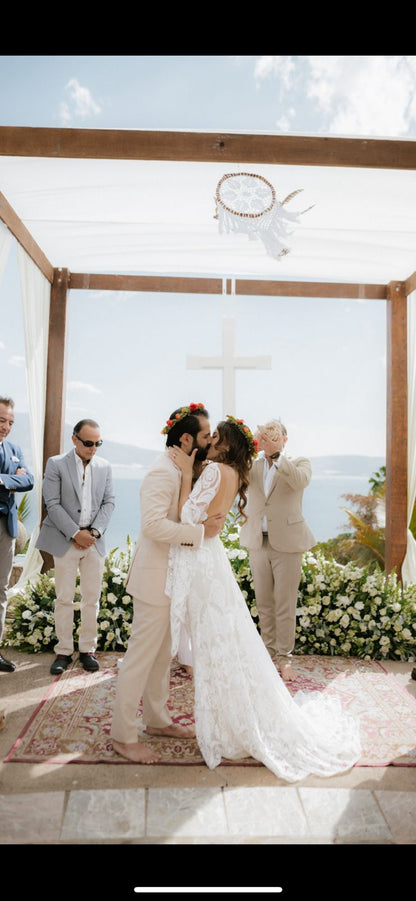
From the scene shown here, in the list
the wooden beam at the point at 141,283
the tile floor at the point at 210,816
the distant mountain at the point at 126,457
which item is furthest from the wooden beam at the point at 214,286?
the distant mountain at the point at 126,457

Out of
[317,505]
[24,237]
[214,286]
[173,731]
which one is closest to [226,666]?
[173,731]

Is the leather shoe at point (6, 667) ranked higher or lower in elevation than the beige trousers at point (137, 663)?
lower

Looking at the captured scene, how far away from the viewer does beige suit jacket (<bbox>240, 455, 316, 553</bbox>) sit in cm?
462

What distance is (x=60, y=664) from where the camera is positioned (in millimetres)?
4453

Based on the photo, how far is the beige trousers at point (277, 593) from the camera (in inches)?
183

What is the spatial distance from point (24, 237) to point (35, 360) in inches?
47.5

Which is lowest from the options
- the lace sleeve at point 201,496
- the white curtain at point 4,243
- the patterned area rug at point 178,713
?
the patterned area rug at point 178,713

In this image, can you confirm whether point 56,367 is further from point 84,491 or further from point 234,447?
point 234,447

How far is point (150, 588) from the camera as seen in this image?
318cm

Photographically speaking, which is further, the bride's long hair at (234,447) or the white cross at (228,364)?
the white cross at (228,364)

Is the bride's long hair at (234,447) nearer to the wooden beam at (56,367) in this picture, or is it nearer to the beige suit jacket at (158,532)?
the beige suit jacket at (158,532)

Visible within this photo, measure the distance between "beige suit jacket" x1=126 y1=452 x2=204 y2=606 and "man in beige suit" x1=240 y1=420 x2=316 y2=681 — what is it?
1.55 m

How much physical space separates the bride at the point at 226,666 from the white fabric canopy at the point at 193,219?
2.27 m

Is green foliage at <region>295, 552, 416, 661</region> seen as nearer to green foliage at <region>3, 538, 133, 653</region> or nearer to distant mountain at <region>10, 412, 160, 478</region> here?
green foliage at <region>3, 538, 133, 653</region>
